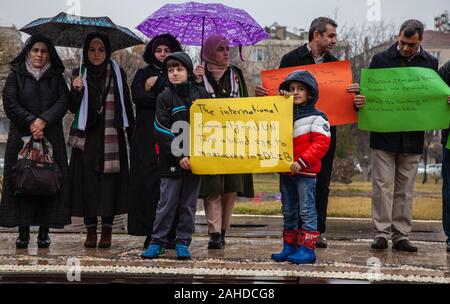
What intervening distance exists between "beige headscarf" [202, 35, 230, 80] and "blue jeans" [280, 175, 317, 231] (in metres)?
1.46

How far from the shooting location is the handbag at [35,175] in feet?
23.8

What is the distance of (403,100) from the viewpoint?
7.41 m

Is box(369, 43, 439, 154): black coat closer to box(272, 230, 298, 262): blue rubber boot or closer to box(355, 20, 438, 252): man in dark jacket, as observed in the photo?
→ box(355, 20, 438, 252): man in dark jacket

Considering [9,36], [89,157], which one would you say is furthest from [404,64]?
[9,36]

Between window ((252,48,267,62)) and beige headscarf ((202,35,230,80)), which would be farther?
window ((252,48,267,62))

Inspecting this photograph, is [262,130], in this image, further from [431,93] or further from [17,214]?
[17,214]

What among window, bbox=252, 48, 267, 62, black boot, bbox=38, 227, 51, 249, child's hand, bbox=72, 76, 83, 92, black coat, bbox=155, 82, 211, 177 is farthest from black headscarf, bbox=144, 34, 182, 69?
window, bbox=252, 48, 267, 62

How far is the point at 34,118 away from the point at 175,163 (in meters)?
1.71

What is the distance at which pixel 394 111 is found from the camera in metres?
7.39

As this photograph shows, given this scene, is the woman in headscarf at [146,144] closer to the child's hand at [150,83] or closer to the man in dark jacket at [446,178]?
the child's hand at [150,83]

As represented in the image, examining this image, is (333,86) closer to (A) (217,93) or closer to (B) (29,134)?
(A) (217,93)

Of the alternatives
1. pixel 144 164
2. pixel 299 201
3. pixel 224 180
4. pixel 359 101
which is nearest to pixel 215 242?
pixel 224 180

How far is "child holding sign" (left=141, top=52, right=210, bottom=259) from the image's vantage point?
21.7ft
